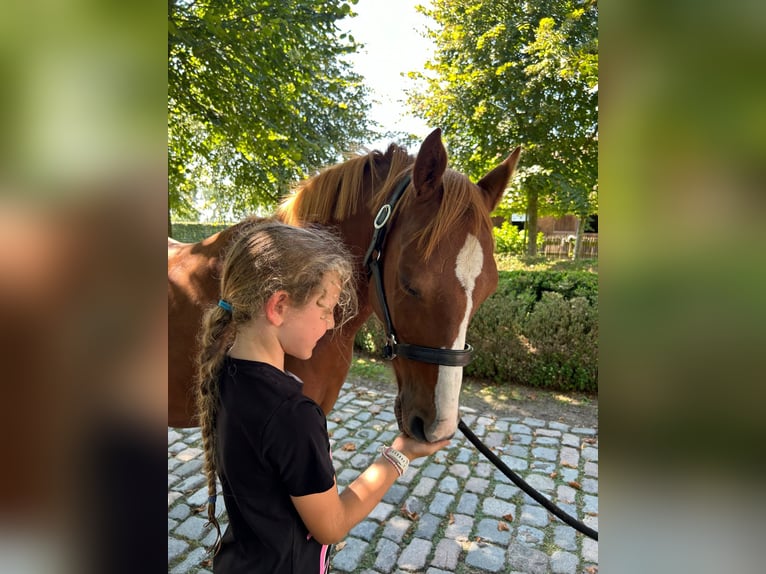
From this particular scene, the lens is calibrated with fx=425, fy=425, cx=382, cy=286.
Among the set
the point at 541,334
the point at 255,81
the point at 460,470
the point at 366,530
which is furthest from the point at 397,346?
the point at 541,334

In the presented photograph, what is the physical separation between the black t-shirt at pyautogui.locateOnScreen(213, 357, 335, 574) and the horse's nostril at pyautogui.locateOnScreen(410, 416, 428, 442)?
1.86 ft

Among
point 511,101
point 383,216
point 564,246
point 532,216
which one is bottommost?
point 383,216

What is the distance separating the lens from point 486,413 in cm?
547

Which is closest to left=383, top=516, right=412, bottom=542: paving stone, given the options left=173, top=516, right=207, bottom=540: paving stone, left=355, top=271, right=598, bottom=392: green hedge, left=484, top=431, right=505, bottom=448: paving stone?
left=173, top=516, right=207, bottom=540: paving stone

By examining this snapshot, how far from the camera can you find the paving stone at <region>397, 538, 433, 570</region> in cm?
281

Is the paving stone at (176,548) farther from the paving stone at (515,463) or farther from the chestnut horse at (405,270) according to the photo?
the paving stone at (515,463)

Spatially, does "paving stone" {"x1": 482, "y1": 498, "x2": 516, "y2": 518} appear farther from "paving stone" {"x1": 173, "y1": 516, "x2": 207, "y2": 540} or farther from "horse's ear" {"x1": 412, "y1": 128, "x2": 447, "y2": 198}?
"horse's ear" {"x1": 412, "y1": 128, "x2": 447, "y2": 198}

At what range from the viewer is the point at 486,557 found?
2.89 m

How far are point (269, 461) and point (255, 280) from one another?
49cm

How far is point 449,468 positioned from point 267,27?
5047 mm

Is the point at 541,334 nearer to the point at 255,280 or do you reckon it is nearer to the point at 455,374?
the point at 455,374
